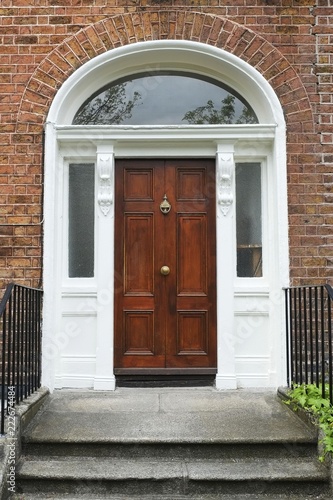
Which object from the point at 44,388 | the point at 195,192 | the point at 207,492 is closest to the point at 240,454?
the point at 207,492

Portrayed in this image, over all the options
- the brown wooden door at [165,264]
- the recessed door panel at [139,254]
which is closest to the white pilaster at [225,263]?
the brown wooden door at [165,264]

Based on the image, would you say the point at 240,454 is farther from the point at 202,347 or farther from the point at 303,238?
the point at 303,238

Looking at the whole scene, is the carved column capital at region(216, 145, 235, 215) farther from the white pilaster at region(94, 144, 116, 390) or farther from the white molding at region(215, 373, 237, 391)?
the white molding at region(215, 373, 237, 391)

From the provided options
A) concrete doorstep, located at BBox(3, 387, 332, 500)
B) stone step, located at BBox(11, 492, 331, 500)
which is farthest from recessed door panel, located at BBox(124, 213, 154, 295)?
stone step, located at BBox(11, 492, 331, 500)

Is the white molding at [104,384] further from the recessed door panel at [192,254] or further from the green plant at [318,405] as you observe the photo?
the green plant at [318,405]

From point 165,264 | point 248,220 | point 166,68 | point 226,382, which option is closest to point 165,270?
point 165,264

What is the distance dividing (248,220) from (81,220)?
1701 millimetres

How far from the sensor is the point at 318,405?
3734 millimetres

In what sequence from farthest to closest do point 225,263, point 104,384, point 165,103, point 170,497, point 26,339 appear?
point 165,103 → point 225,263 → point 104,384 → point 26,339 → point 170,497

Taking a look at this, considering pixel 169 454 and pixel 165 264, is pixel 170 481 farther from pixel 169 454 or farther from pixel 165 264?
pixel 165 264

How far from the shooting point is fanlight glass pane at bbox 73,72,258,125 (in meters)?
5.19

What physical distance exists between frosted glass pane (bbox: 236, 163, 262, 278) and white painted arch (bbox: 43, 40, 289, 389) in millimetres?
104

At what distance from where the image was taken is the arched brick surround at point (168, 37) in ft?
16.1

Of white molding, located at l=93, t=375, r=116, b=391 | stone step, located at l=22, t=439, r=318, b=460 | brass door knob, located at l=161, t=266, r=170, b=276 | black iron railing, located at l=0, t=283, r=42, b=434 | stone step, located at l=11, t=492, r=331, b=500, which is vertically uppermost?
brass door knob, located at l=161, t=266, r=170, b=276
